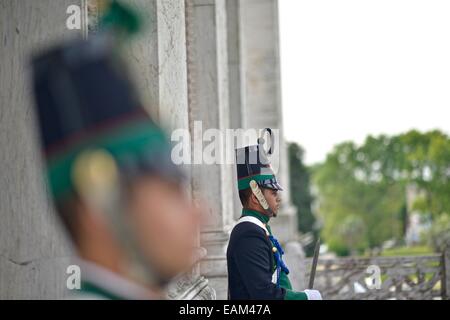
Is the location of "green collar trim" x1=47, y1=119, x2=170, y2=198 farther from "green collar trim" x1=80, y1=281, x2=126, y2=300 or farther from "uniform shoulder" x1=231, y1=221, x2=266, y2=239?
"uniform shoulder" x1=231, y1=221, x2=266, y2=239

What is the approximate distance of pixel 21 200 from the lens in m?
6.43

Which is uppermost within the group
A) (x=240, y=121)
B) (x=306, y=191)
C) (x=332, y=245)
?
(x=240, y=121)

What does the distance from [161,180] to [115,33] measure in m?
0.41

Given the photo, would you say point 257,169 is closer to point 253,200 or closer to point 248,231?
point 253,200

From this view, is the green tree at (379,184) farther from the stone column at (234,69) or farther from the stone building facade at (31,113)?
the stone building facade at (31,113)

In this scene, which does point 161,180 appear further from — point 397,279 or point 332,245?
point 332,245

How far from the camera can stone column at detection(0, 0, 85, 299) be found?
6305mm

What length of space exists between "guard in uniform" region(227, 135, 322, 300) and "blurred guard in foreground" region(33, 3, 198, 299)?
367 cm

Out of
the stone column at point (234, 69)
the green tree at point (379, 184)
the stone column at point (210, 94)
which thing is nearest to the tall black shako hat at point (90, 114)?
the stone column at point (210, 94)

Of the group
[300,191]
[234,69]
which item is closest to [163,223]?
[234,69]

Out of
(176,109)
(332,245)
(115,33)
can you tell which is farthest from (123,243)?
(332,245)

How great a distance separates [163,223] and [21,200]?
4.26 m

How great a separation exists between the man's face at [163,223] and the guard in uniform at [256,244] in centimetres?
362

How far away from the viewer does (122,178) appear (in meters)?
2.29
